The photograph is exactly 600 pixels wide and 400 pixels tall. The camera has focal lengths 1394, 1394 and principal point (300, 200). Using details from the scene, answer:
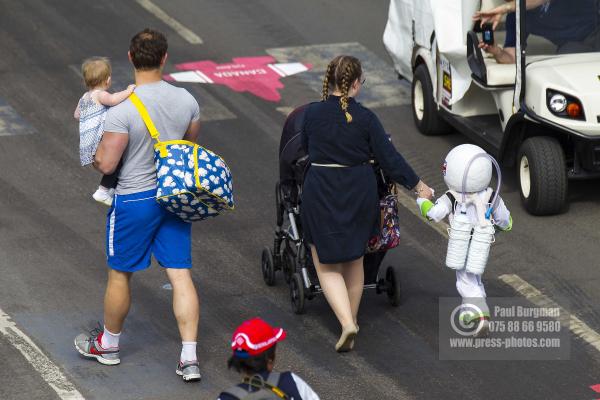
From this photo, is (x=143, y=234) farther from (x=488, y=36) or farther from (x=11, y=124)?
(x=11, y=124)

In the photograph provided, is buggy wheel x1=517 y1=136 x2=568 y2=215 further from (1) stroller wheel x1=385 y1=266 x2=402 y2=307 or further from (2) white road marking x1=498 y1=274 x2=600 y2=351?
(1) stroller wheel x1=385 y1=266 x2=402 y2=307

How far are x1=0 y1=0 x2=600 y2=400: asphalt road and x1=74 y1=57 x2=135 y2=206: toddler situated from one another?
116cm

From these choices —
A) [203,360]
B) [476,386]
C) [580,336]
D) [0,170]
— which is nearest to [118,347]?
[203,360]

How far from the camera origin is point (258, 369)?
5750 millimetres

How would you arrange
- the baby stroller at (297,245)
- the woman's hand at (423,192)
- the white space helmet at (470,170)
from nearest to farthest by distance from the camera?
1. the woman's hand at (423,192)
2. the white space helmet at (470,170)
3. the baby stroller at (297,245)

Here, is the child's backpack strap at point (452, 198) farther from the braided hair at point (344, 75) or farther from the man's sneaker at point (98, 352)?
the man's sneaker at point (98, 352)

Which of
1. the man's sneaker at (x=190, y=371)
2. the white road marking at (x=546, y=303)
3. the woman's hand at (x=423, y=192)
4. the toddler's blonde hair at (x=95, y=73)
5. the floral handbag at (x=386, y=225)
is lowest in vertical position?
the white road marking at (x=546, y=303)

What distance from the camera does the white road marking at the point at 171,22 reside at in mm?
15656

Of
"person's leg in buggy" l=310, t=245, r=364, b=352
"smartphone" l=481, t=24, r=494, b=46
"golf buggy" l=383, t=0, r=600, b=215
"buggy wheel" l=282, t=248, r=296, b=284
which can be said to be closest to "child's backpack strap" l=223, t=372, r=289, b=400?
"person's leg in buggy" l=310, t=245, r=364, b=352

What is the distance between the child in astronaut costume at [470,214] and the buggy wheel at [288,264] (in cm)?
110

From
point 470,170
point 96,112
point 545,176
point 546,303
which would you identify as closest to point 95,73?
point 96,112

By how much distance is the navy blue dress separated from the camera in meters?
Result: 8.41

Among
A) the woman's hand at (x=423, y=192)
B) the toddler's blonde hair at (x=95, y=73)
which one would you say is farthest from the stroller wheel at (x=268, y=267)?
the toddler's blonde hair at (x=95, y=73)

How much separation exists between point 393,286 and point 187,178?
2042mm
